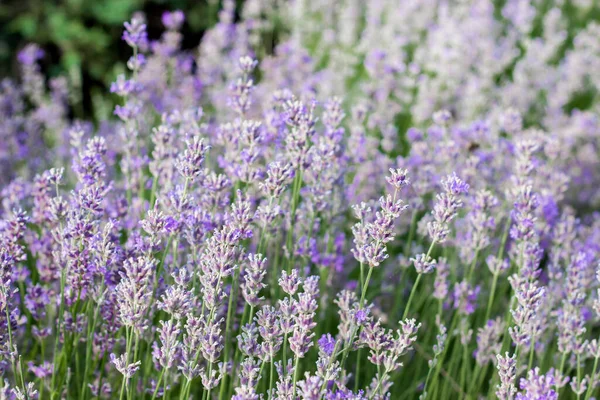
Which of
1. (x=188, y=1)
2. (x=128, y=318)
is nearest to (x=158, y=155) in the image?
(x=128, y=318)

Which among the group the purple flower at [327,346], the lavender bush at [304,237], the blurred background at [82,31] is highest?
the blurred background at [82,31]

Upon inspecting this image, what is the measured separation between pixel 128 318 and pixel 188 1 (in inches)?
200

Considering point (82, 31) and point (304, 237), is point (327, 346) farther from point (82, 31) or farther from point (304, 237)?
point (82, 31)

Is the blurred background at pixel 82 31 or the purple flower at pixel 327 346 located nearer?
the purple flower at pixel 327 346

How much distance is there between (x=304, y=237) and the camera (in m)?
2.44

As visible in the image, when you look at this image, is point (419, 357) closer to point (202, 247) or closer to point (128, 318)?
point (202, 247)

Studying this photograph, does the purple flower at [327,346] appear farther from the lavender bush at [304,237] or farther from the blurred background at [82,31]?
the blurred background at [82,31]

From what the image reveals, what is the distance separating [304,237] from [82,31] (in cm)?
381

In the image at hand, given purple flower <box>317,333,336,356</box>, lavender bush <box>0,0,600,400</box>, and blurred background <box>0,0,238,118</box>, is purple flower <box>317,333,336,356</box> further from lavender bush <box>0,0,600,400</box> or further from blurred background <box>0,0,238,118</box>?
blurred background <box>0,0,238,118</box>

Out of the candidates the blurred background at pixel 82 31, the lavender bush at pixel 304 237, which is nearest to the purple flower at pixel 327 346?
the lavender bush at pixel 304 237

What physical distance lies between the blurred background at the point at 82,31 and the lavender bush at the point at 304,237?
1.40m

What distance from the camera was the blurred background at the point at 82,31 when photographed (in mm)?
5516

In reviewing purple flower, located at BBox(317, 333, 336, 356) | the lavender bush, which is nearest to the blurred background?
the lavender bush

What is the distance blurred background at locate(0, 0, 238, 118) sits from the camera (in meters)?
5.52
